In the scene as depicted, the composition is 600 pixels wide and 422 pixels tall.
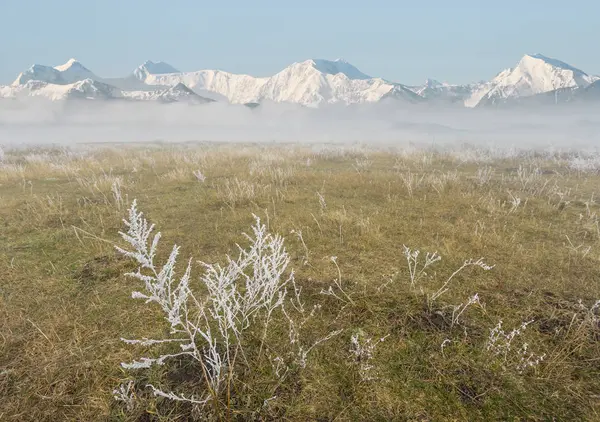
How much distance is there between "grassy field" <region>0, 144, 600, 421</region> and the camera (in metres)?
2.09

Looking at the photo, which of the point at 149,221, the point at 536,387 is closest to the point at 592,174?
the point at 536,387

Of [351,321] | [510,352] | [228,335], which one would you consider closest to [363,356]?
[351,321]

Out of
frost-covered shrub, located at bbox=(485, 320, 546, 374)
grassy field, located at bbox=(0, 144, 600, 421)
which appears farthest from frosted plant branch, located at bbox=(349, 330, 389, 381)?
frost-covered shrub, located at bbox=(485, 320, 546, 374)

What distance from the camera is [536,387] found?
86.3 inches

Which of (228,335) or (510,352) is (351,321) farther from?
(510,352)

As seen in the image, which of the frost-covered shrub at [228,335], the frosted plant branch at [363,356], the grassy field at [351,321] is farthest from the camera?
the frosted plant branch at [363,356]

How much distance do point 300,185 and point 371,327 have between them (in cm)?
655

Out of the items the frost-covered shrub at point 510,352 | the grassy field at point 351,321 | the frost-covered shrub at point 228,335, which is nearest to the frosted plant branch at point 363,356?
the grassy field at point 351,321

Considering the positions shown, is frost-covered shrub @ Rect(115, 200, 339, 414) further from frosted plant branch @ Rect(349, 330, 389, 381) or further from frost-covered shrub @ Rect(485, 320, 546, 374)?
frost-covered shrub @ Rect(485, 320, 546, 374)

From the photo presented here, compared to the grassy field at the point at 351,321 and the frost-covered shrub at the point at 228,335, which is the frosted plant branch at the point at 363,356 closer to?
the grassy field at the point at 351,321

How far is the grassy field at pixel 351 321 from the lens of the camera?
2.09 meters

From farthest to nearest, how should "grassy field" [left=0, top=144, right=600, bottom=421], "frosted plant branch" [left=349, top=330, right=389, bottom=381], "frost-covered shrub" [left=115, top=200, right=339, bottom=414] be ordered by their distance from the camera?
"frosted plant branch" [left=349, top=330, right=389, bottom=381], "grassy field" [left=0, top=144, right=600, bottom=421], "frost-covered shrub" [left=115, top=200, right=339, bottom=414]

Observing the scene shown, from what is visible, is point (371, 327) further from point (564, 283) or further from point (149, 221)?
point (149, 221)

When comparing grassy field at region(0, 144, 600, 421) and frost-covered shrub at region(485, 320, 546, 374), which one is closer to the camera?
grassy field at region(0, 144, 600, 421)
